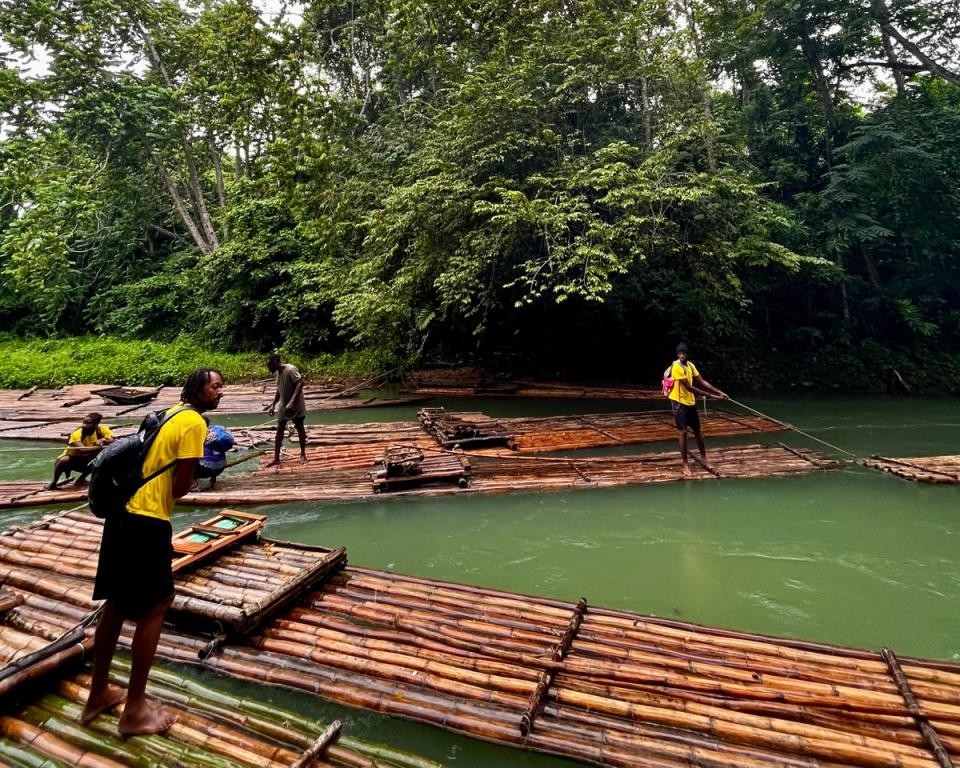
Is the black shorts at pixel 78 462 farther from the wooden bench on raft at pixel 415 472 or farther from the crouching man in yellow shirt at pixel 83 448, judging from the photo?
the wooden bench on raft at pixel 415 472

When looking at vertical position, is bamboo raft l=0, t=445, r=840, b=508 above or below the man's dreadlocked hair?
below

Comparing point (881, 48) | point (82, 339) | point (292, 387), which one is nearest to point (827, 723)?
point (292, 387)

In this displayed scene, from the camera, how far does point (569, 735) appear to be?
223 centimetres

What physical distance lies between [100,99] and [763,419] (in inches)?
661

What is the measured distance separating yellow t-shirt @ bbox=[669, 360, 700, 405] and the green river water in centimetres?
93

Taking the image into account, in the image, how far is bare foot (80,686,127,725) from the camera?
7.24ft

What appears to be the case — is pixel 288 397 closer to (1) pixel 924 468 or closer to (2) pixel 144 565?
(2) pixel 144 565

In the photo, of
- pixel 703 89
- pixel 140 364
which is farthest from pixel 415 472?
pixel 140 364

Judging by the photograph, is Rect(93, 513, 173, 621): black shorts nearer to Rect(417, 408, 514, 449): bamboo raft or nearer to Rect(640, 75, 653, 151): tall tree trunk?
Rect(417, 408, 514, 449): bamboo raft

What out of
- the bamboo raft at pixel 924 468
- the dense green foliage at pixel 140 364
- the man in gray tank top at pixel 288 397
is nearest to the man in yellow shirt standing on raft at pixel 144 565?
the man in gray tank top at pixel 288 397

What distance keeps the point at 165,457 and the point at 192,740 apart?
3.76 ft

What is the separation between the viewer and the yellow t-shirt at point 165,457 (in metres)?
2.08

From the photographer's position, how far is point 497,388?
37.6 feet

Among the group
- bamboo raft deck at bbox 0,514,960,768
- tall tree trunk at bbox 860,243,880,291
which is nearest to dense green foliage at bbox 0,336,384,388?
bamboo raft deck at bbox 0,514,960,768
